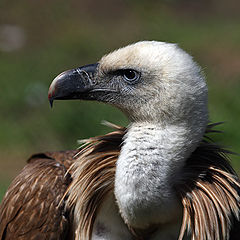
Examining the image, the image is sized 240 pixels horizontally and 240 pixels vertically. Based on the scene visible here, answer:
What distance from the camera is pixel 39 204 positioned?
387 centimetres

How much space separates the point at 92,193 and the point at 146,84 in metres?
0.75

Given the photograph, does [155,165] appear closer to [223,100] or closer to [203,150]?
[203,150]

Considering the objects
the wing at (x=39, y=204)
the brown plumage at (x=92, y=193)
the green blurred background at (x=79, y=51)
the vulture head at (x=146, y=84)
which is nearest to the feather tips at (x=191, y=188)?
the brown plumage at (x=92, y=193)

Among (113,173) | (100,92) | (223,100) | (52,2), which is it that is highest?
(52,2)

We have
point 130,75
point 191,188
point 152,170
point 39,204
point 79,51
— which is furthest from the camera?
point 79,51

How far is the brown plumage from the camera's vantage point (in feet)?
11.3

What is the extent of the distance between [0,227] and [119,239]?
0.95m

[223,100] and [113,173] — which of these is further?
[223,100]

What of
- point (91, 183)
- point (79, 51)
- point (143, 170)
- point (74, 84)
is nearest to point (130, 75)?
point (74, 84)

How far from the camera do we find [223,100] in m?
9.42

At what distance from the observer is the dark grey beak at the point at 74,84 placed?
360 cm

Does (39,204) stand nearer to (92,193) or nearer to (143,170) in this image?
(92,193)

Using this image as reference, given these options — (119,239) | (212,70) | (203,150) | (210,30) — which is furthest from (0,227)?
(210,30)

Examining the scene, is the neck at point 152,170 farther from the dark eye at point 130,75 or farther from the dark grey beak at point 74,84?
the dark grey beak at point 74,84
